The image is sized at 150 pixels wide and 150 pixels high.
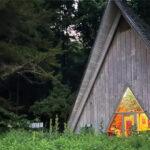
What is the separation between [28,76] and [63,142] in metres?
17.3

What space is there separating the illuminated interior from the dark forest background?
17.2 ft

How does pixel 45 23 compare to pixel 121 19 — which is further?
pixel 45 23

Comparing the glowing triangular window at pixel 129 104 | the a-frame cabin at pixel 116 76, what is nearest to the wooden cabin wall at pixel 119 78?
the a-frame cabin at pixel 116 76

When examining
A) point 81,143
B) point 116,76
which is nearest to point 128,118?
point 116,76

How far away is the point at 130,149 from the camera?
1306 cm

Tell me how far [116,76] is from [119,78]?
0.24m

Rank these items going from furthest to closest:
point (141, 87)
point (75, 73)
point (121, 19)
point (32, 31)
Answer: point (75, 73), point (32, 31), point (121, 19), point (141, 87)

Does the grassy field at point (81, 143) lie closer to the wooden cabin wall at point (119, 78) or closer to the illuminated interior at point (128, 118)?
the illuminated interior at point (128, 118)

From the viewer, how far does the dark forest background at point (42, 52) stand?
84.0 feet

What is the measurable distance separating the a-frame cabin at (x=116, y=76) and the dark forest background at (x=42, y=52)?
345 cm

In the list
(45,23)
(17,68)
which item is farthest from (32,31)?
(17,68)

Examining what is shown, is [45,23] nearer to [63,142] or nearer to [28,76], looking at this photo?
[28,76]

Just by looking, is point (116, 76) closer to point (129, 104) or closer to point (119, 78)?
point (119, 78)

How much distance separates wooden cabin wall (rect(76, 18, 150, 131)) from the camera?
793 inches
